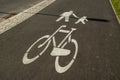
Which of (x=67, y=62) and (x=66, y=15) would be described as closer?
(x=67, y=62)

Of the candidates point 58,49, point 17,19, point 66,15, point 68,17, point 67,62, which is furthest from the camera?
point 66,15

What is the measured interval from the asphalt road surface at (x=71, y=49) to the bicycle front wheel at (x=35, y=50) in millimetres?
72

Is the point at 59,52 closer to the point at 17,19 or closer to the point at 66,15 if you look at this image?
the point at 17,19

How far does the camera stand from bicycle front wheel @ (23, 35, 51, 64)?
276 inches

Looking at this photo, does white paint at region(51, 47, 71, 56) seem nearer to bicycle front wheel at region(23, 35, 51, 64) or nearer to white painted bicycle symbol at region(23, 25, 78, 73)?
white painted bicycle symbol at region(23, 25, 78, 73)

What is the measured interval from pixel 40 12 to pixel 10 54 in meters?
6.52

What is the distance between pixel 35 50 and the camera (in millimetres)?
7637

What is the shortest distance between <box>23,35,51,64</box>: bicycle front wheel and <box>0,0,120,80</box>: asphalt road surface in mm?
72

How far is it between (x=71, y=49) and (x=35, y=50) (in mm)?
1571

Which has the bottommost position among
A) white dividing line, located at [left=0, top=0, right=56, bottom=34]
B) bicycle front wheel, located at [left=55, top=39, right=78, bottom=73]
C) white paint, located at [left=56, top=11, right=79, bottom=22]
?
white paint, located at [left=56, top=11, right=79, bottom=22]

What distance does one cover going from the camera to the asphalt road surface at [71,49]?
6156mm

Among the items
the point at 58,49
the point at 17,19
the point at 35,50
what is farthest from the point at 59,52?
the point at 17,19

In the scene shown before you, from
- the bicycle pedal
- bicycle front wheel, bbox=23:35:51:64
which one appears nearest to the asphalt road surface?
bicycle front wheel, bbox=23:35:51:64

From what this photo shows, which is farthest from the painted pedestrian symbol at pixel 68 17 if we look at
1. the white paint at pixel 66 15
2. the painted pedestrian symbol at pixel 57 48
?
the painted pedestrian symbol at pixel 57 48
